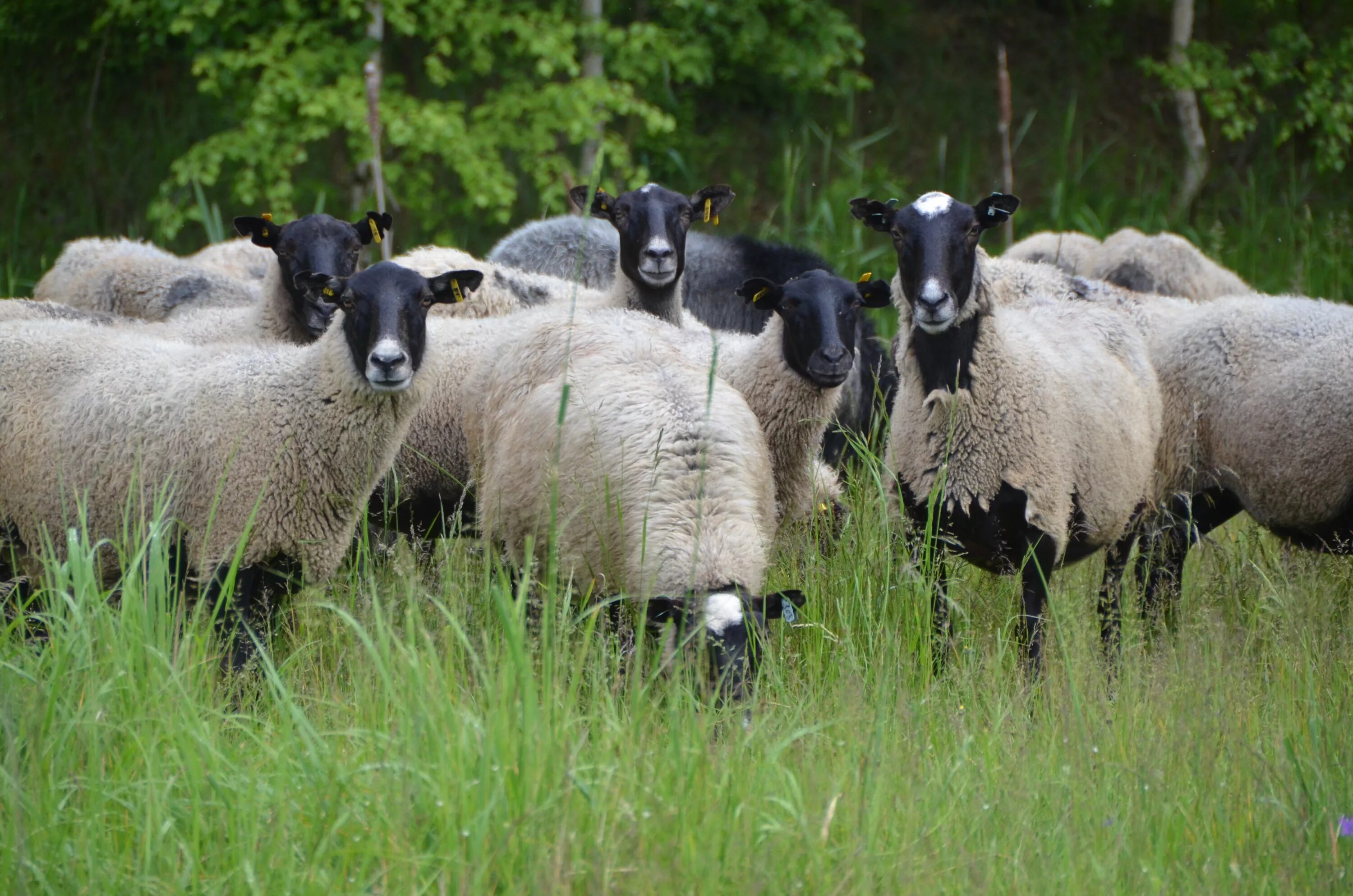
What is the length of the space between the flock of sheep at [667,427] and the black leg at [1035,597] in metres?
0.01

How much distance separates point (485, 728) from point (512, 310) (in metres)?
4.33

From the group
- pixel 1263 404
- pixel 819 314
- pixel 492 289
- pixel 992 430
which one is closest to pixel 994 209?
pixel 819 314

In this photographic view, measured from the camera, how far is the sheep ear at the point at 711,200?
23.1ft

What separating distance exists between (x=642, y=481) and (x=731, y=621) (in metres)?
0.65

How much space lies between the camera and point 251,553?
462cm

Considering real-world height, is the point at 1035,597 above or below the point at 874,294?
below

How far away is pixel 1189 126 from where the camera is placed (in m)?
12.8

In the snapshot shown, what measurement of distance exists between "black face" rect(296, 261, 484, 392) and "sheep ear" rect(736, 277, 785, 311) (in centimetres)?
118

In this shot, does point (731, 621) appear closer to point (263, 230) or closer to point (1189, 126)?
point (263, 230)

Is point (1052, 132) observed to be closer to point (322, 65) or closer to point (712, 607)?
point (322, 65)

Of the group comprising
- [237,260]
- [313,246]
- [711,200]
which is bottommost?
[237,260]

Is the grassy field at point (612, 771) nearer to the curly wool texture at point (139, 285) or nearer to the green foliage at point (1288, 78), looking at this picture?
the curly wool texture at point (139, 285)

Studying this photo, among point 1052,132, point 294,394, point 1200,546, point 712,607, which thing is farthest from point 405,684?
point 1052,132

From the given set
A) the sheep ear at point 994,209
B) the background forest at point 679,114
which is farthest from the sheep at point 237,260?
the sheep ear at point 994,209
